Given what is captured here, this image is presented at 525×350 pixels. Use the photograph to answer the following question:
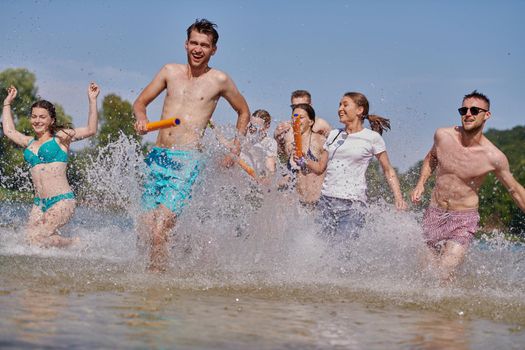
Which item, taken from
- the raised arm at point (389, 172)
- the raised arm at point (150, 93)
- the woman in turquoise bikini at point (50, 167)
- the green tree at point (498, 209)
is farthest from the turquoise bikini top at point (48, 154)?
the green tree at point (498, 209)

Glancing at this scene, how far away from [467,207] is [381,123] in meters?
1.61

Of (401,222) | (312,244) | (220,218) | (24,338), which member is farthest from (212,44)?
(24,338)

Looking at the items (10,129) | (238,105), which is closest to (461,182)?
(238,105)

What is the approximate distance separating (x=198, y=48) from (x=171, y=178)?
3.85 feet

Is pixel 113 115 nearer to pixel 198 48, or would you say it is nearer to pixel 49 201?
pixel 49 201

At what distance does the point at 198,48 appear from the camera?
24.7 ft

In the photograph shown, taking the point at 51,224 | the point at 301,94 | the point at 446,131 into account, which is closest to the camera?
the point at 446,131

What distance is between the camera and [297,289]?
6492mm

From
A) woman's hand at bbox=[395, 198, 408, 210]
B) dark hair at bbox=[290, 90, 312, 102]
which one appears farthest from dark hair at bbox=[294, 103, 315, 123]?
woman's hand at bbox=[395, 198, 408, 210]

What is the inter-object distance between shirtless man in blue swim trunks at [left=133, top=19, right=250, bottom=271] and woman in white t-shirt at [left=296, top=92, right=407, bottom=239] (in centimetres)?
128

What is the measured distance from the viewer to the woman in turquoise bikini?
916 centimetres

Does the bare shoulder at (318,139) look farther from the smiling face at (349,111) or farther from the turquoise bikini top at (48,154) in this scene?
the turquoise bikini top at (48,154)

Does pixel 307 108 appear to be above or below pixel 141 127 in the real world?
above

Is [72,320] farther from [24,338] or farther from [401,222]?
[401,222]
